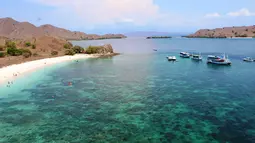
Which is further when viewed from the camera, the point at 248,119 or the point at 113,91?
the point at 113,91

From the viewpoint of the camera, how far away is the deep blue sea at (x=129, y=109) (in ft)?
113

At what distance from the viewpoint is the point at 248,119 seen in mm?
39750

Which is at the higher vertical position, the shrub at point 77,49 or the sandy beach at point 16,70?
the shrub at point 77,49

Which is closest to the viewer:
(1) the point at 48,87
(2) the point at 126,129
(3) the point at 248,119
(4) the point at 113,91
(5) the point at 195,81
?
(2) the point at 126,129

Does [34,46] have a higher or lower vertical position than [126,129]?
higher

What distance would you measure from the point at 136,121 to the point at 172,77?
41.0 m

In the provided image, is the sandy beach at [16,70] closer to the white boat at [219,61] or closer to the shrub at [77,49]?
the shrub at [77,49]

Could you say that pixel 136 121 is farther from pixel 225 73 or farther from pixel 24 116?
pixel 225 73

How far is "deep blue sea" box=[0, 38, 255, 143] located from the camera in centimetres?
3444

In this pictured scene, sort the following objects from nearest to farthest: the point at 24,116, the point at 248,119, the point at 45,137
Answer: the point at 45,137 < the point at 248,119 < the point at 24,116

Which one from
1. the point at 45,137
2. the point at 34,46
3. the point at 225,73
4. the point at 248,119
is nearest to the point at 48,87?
the point at 45,137

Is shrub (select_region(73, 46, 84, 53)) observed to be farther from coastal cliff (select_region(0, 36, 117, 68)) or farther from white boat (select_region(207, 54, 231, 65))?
white boat (select_region(207, 54, 231, 65))

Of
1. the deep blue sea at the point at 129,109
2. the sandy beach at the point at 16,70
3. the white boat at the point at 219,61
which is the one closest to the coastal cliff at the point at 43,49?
the sandy beach at the point at 16,70

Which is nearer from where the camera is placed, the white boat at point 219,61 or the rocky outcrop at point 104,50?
the white boat at point 219,61
